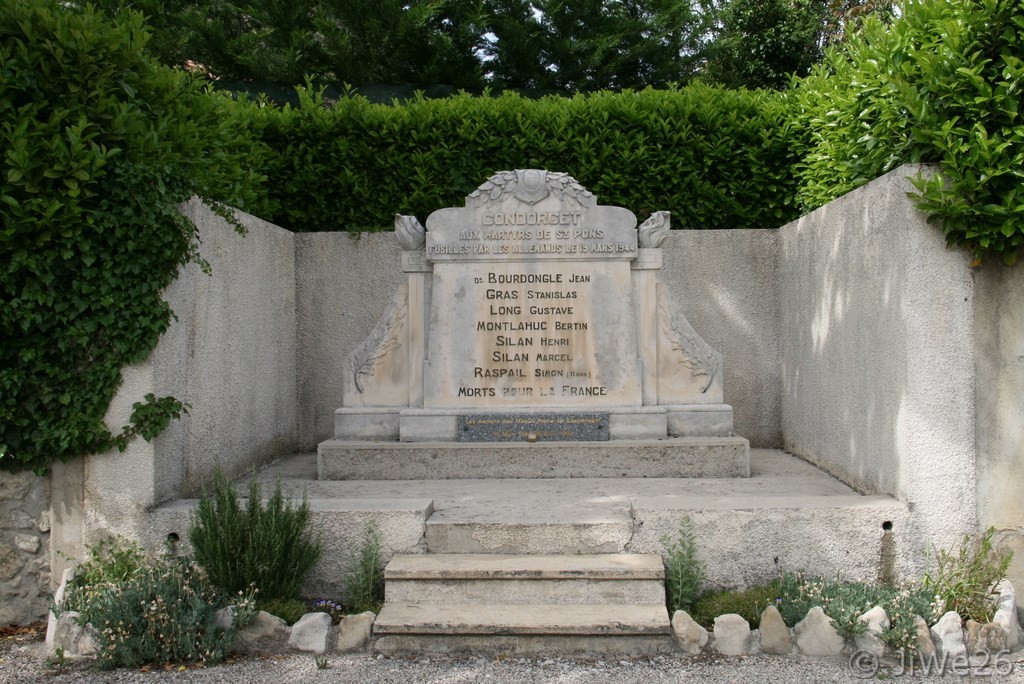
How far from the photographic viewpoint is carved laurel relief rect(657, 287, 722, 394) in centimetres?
621

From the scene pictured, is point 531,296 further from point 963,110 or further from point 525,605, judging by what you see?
point 963,110

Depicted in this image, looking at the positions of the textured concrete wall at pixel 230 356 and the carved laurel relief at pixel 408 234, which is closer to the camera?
the textured concrete wall at pixel 230 356

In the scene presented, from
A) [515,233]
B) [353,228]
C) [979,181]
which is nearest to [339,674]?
[515,233]

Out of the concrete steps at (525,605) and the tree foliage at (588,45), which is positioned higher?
the tree foliage at (588,45)

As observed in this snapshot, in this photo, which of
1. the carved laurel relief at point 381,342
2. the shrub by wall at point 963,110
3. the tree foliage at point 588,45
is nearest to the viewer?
the shrub by wall at point 963,110

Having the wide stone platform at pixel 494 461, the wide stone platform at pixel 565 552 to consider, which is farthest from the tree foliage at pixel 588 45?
the wide stone platform at pixel 565 552

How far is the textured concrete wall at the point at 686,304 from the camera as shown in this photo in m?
7.53

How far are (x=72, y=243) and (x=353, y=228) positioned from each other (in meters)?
3.30

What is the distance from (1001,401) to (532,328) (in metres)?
3.14

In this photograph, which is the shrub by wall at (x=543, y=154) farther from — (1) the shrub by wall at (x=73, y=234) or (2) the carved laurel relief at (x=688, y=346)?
(1) the shrub by wall at (x=73, y=234)

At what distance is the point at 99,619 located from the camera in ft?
13.1

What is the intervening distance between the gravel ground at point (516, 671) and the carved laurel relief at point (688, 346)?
8.52ft

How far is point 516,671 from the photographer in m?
3.82

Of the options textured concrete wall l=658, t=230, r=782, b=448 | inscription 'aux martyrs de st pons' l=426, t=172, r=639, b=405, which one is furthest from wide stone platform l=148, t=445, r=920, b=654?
textured concrete wall l=658, t=230, r=782, b=448
